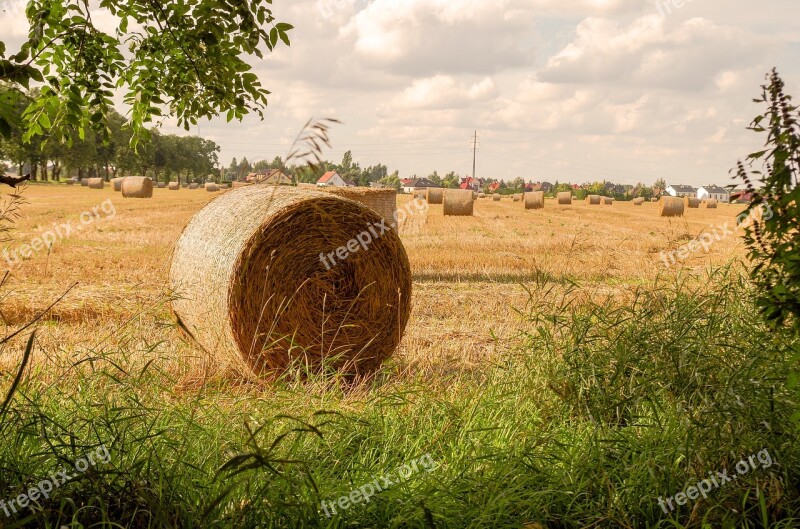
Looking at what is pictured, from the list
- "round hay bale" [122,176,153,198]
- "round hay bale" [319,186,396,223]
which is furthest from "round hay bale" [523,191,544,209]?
"round hay bale" [319,186,396,223]

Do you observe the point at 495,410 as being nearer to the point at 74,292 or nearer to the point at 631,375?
the point at 631,375

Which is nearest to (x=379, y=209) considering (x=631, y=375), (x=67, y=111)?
(x=67, y=111)

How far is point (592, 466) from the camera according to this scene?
142 inches

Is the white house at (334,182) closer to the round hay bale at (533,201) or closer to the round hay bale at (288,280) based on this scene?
the round hay bale at (288,280)

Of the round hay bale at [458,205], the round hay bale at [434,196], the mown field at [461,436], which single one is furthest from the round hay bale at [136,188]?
the mown field at [461,436]

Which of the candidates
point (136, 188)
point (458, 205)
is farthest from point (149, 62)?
point (136, 188)

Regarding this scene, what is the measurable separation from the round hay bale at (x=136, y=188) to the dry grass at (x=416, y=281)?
15573 millimetres

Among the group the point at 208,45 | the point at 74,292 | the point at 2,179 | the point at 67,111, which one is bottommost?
the point at 74,292

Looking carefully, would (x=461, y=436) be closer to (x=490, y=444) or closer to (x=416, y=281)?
(x=490, y=444)

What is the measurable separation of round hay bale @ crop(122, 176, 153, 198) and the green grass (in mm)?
36530

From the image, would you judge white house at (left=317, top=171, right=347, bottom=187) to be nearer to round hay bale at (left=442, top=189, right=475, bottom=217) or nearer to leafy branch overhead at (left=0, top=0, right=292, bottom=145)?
leafy branch overhead at (left=0, top=0, right=292, bottom=145)

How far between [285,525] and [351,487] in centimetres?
42

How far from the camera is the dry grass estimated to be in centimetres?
653

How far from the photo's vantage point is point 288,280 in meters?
6.70
